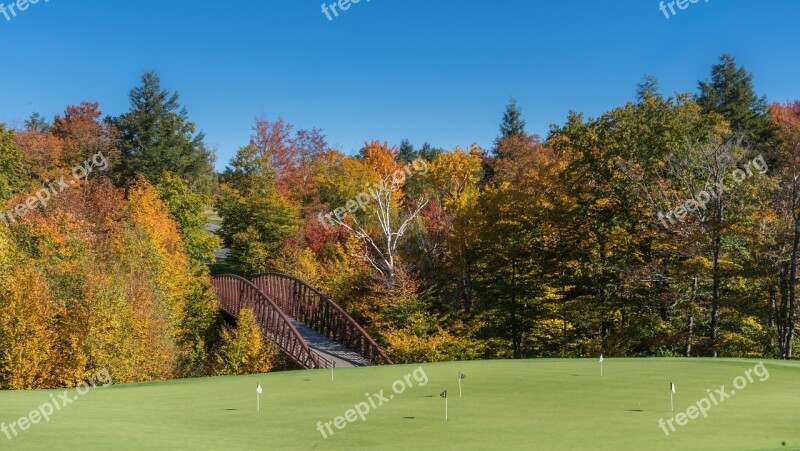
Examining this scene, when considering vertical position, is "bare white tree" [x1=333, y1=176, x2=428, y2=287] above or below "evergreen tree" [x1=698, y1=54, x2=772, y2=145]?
below

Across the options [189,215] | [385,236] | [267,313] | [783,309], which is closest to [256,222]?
[189,215]

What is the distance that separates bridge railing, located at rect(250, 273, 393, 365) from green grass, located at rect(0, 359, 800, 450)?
14189 millimetres

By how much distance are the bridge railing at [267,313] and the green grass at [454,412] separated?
44.7 ft

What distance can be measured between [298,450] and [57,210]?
35242mm

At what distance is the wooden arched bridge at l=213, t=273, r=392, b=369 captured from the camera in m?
29.5

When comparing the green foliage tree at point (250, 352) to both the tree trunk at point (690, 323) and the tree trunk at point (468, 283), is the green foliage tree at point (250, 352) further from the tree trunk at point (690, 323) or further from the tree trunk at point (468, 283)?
the tree trunk at point (690, 323)

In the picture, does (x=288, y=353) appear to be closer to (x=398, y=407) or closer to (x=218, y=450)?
(x=398, y=407)

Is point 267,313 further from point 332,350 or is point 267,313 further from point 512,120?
point 512,120

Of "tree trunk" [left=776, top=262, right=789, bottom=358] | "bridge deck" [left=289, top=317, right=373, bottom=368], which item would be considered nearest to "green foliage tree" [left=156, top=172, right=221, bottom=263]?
"bridge deck" [left=289, top=317, right=373, bottom=368]

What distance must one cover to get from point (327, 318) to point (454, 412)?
25.1m

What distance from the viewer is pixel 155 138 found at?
2474 inches

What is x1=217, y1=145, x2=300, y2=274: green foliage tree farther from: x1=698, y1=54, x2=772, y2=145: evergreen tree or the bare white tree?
x1=698, y1=54, x2=772, y2=145: evergreen tree

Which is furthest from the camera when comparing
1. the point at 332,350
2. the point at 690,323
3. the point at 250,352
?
the point at 250,352

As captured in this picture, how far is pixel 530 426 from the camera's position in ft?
29.0
